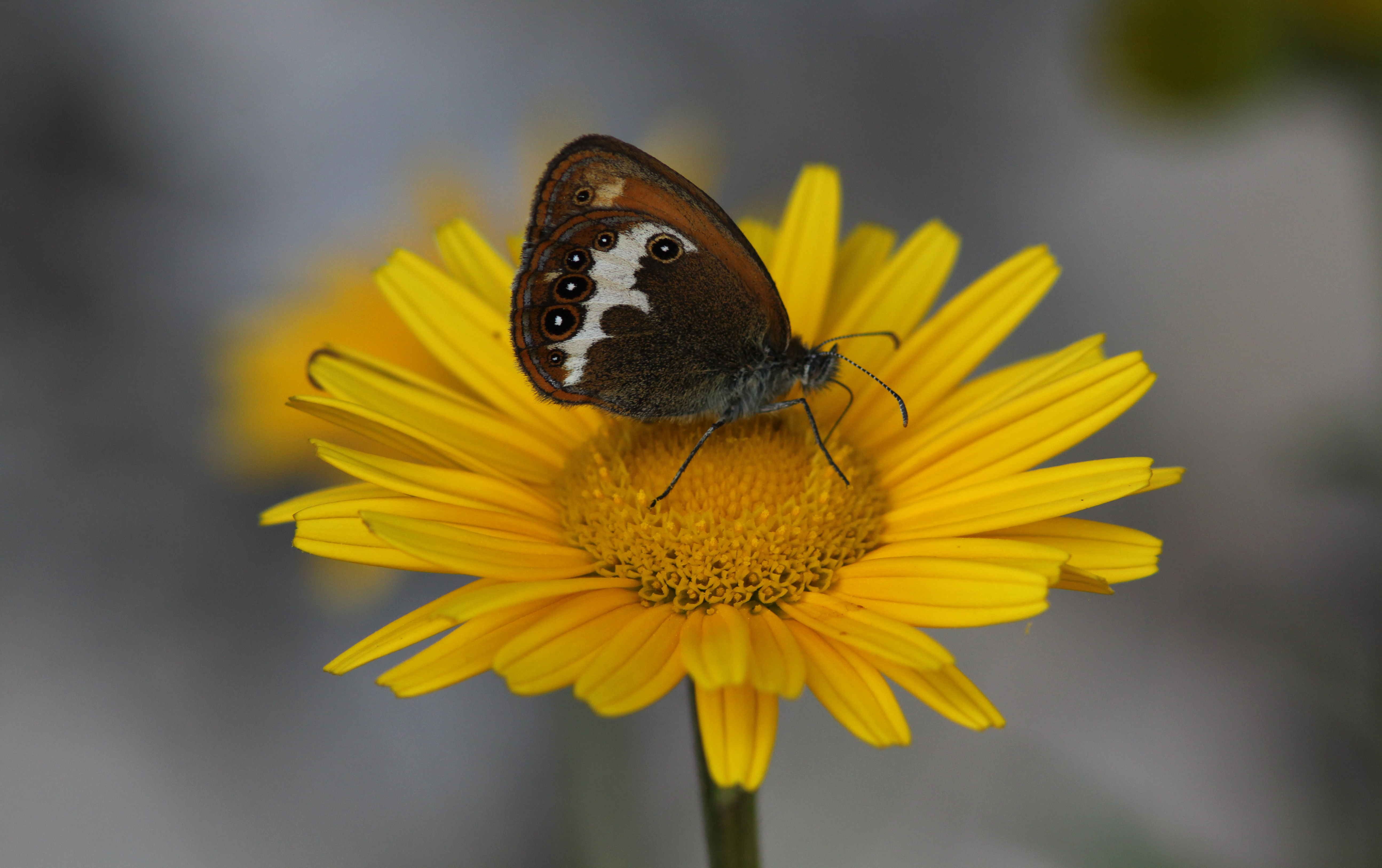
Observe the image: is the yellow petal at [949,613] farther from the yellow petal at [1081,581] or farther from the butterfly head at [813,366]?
the butterfly head at [813,366]

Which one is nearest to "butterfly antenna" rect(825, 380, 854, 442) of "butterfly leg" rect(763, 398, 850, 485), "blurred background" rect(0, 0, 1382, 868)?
"butterfly leg" rect(763, 398, 850, 485)

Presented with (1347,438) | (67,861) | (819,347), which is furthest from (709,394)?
(67,861)

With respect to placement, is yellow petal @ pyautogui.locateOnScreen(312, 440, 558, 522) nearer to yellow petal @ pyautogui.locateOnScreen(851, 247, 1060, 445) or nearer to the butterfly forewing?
the butterfly forewing

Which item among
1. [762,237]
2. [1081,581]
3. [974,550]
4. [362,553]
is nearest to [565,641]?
[362,553]

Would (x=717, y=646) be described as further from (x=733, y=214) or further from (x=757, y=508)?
(x=733, y=214)

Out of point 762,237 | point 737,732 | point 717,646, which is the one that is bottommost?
point 737,732

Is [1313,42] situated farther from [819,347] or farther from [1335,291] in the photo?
[1335,291]
